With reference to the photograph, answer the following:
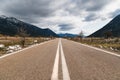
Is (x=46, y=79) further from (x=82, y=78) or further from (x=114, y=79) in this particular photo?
(x=114, y=79)

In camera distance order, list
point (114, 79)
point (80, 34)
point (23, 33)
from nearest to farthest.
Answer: point (114, 79)
point (23, 33)
point (80, 34)

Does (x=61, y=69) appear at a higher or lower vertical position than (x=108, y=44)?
higher

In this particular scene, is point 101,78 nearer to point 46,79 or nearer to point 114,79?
point 114,79

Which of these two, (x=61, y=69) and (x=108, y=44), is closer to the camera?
(x=61, y=69)

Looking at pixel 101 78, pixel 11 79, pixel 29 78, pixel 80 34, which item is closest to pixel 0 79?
pixel 11 79

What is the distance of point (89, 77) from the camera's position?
5.71m

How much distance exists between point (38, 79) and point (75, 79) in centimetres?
105

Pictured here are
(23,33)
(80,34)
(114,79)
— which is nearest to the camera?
(114,79)

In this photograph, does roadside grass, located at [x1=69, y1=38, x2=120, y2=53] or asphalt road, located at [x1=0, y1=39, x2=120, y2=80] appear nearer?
asphalt road, located at [x1=0, y1=39, x2=120, y2=80]

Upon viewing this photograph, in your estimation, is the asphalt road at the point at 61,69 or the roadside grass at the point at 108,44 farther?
the roadside grass at the point at 108,44

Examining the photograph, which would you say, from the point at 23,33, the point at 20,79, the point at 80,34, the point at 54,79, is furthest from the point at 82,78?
the point at 80,34

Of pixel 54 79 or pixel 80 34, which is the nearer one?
pixel 54 79

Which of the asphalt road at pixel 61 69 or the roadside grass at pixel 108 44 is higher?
the asphalt road at pixel 61 69

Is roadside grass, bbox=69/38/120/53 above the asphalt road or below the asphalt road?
below
